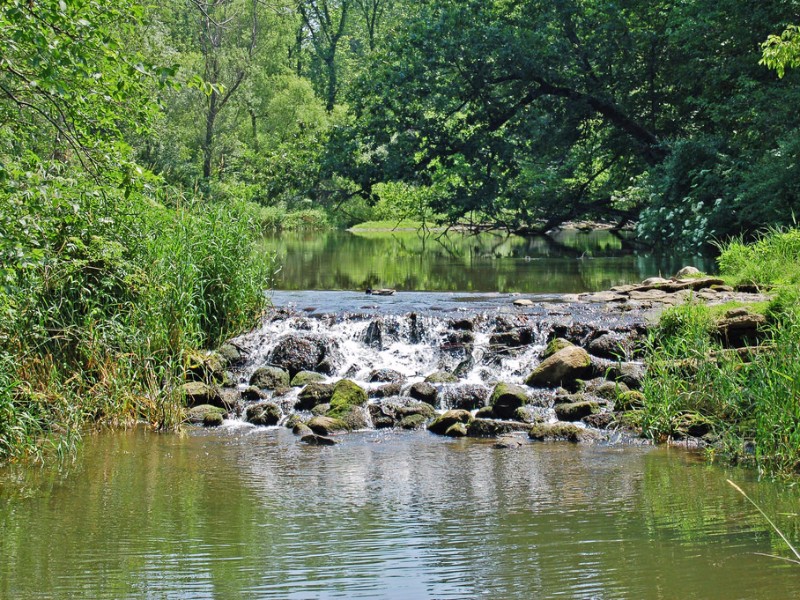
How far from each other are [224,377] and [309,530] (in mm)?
5753

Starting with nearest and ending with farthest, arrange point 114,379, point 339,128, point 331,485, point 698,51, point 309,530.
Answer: point 309,530, point 331,485, point 114,379, point 698,51, point 339,128

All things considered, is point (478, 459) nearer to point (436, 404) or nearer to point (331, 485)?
point (331, 485)

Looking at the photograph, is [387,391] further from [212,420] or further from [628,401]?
[628,401]

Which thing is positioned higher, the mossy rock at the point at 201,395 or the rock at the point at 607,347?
the rock at the point at 607,347

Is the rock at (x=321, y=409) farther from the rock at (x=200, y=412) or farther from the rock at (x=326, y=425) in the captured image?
the rock at (x=200, y=412)

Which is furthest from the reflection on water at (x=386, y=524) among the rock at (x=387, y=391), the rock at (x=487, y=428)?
the rock at (x=387, y=391)

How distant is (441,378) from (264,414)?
229 cm

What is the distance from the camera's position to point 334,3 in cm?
5931

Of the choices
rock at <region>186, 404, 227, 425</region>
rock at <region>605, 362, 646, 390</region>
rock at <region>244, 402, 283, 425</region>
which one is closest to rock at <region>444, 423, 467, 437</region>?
rock at <region>605, 362, 646, 390</region>

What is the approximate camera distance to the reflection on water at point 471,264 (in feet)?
65.3

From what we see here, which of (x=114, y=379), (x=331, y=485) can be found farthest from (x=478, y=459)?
(x=114, y=379)

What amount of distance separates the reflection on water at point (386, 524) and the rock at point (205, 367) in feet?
5.91

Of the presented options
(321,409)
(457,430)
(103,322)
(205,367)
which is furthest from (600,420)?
(103,322)

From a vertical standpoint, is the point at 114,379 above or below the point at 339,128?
below
